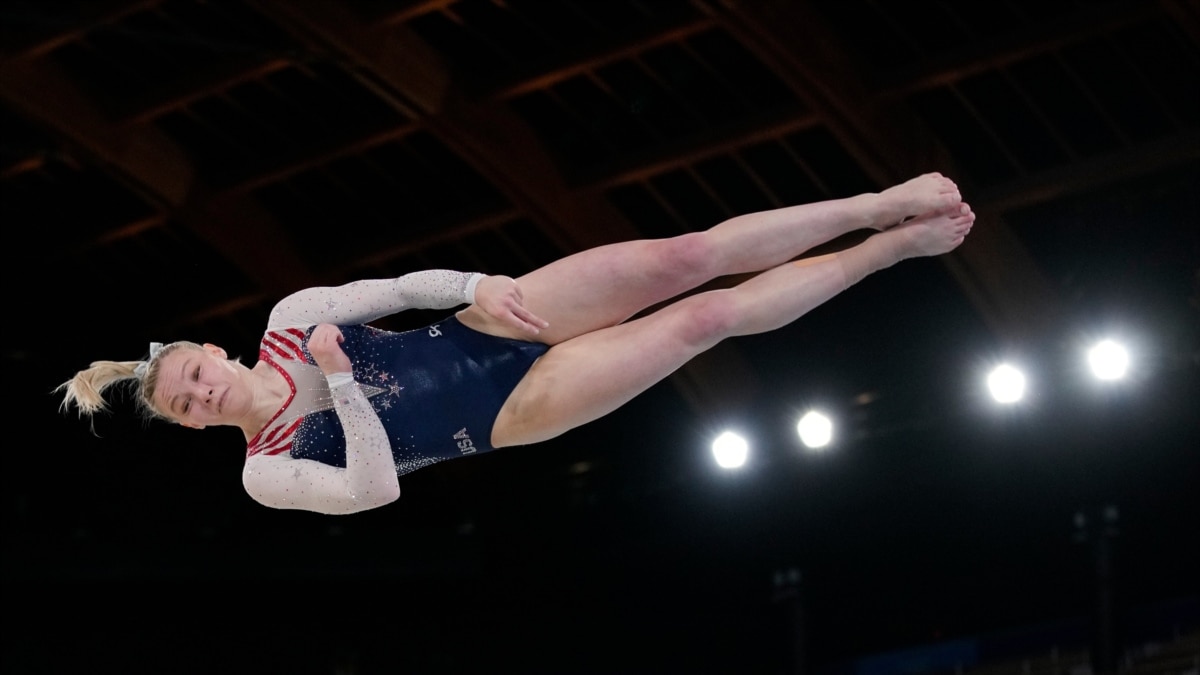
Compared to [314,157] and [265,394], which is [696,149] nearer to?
[314,157]

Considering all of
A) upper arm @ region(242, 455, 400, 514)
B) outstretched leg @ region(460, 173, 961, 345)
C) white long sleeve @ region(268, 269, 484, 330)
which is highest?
outstretched leg @ region(460, 173, 961, 345)

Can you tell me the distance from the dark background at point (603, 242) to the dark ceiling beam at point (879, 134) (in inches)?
1.2

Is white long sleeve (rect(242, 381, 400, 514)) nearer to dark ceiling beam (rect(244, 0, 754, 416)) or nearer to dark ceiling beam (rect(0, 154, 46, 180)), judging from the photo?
dark ceiling beam (rect(244, 0, 754, 416))

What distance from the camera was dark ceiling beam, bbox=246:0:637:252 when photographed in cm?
1117

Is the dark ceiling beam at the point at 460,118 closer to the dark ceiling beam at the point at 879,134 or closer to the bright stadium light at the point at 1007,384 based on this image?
the dark ceiling beam at the point at 879,134

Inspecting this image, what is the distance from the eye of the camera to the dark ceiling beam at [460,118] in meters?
11.2

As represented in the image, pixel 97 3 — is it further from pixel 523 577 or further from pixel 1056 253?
pixel 1056 253

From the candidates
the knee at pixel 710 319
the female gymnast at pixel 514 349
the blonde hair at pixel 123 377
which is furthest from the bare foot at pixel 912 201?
the blonde hair at pixel 123 377

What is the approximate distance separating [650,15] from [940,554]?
5412 mm

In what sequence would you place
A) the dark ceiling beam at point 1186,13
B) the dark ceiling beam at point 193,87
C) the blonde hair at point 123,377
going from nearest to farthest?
the blonde hair at point 123,377 → the dark ceiling beam at point 1186,13 → the dark ceiling beam at point 193,87

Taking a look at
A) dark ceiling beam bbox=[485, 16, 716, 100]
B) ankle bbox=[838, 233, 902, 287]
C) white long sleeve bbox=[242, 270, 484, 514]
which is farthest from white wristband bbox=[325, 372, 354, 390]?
dark ceiling beam bbox=[485, 16, 716, 100]

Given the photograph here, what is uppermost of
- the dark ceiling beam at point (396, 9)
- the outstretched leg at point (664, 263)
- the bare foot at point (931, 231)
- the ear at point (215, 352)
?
the dark ceiling beam at point (396, 9)

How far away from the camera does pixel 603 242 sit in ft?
43.5

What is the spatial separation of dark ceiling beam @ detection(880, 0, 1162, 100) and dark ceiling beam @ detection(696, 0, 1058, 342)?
0.27 metres
